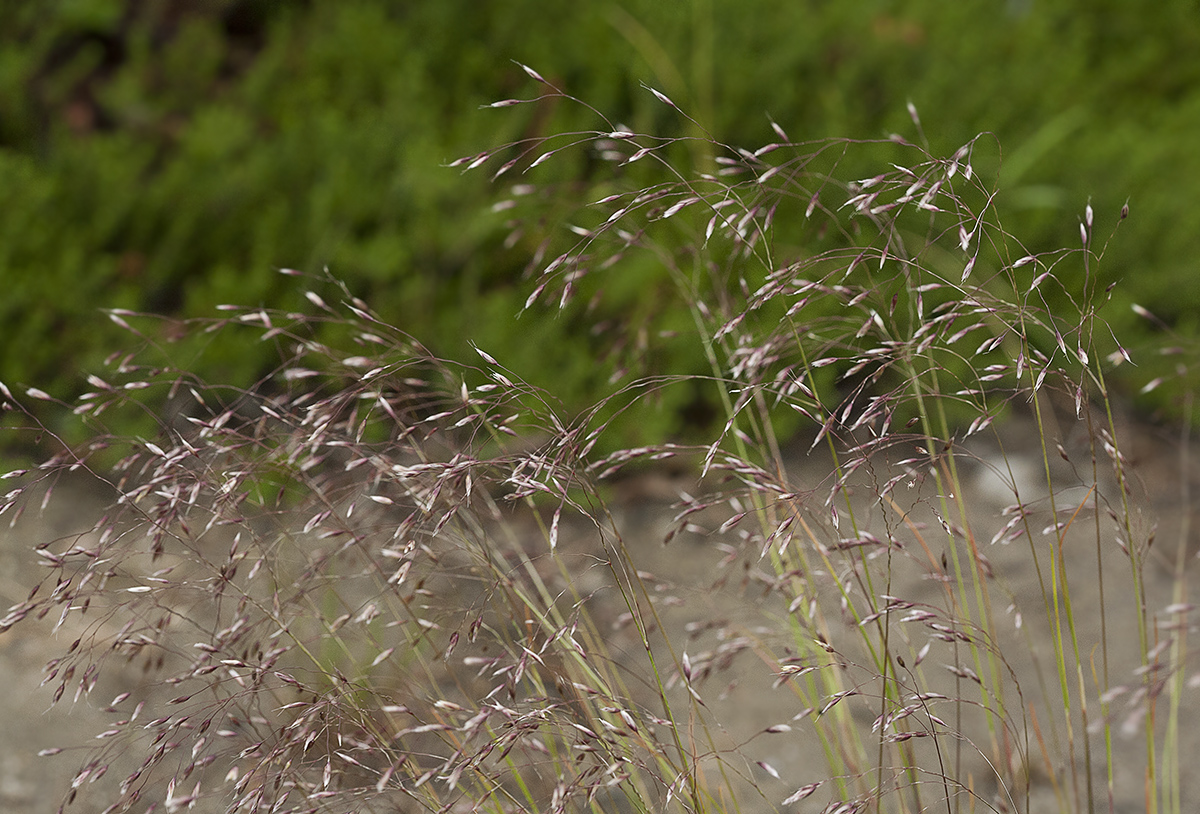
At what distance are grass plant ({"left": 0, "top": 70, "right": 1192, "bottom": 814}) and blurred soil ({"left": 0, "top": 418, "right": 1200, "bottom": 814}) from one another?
0.02 m

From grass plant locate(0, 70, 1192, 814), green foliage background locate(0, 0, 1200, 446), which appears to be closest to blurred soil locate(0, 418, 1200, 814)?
grass plant locate(0, 70, 1192, 814)

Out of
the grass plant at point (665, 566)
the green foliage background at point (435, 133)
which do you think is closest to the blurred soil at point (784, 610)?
the grass plant at point (665, 566)

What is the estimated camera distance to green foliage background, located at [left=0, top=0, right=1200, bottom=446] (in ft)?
9.85

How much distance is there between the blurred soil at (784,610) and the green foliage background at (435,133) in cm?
31

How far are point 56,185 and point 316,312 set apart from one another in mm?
867

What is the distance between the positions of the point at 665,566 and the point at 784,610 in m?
0.44

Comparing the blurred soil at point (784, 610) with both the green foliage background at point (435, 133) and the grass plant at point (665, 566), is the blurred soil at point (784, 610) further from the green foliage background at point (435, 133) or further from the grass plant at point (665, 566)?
the green foliage background at point (435, 133)

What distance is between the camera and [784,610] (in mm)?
2371

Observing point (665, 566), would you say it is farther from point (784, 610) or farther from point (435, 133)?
point (435, 133)

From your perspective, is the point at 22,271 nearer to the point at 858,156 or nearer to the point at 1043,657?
the point at 858,156

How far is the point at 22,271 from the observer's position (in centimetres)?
298

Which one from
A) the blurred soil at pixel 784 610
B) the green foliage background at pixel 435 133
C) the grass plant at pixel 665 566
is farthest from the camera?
the green foliage background at pixel 435 133

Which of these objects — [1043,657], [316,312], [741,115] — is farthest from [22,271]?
Result: [1043,657]

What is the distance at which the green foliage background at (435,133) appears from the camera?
3.00 m
